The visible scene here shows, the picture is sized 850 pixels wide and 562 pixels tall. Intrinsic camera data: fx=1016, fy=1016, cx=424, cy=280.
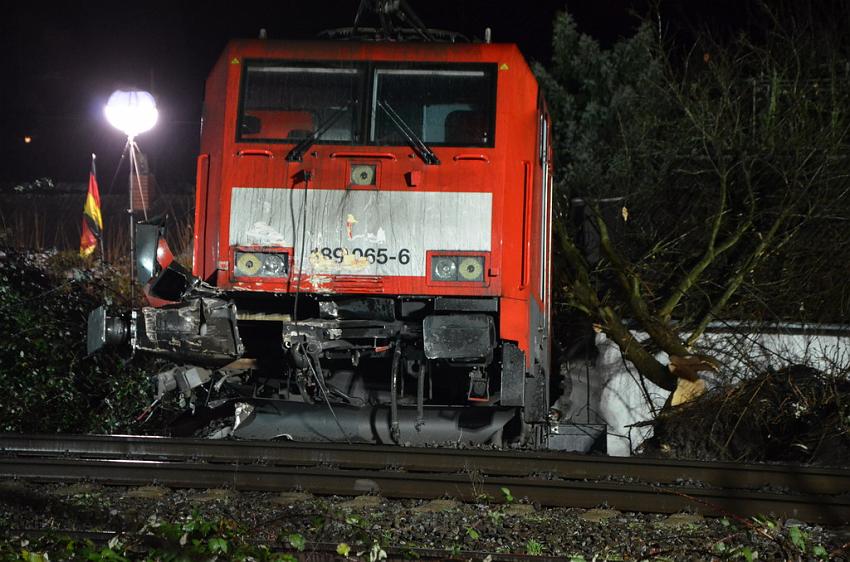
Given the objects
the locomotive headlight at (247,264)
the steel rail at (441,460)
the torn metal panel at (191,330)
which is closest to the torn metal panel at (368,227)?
the locomotive headlight at (247,264)

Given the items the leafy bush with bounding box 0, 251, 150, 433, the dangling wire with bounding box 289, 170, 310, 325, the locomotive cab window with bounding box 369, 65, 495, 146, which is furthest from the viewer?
the leafy bush with bounding box 0, 251, 150, 433

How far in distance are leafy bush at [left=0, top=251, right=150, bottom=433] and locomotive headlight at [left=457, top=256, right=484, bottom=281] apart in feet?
12.0

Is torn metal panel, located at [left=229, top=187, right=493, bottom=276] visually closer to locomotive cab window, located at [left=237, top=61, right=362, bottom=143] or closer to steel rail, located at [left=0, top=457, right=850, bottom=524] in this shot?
locomotive cab window, located at [left=237, top=61, right=362, bottom=143]

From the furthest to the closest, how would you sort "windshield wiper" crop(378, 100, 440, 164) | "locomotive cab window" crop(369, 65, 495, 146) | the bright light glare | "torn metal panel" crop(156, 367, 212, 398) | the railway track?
the bright light glare → "torn metal panel" crop(156, 367, 212, 398) → "locomotive cab window" crop(369, 65, 495, 146) → "windshield wiper" crop(378, 100, 440, 164) → the railway track

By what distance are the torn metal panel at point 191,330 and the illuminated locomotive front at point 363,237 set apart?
10 mm

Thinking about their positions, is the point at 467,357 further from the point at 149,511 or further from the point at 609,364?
the point at 609,364

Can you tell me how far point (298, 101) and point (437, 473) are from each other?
3.12 m

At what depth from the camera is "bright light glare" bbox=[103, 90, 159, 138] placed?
39.5 ft

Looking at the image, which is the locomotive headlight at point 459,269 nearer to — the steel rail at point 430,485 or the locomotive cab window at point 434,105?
the locomotive cab window at point 434,105

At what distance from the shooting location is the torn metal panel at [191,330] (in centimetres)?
737

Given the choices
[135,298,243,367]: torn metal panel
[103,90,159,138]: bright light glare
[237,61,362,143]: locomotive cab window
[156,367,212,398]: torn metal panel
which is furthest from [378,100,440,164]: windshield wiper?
[103,90,159,138]: bright light glare

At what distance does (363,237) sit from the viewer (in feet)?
24.8

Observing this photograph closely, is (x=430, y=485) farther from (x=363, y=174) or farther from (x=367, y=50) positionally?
(x=367, y=50)

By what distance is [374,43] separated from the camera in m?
7.98
